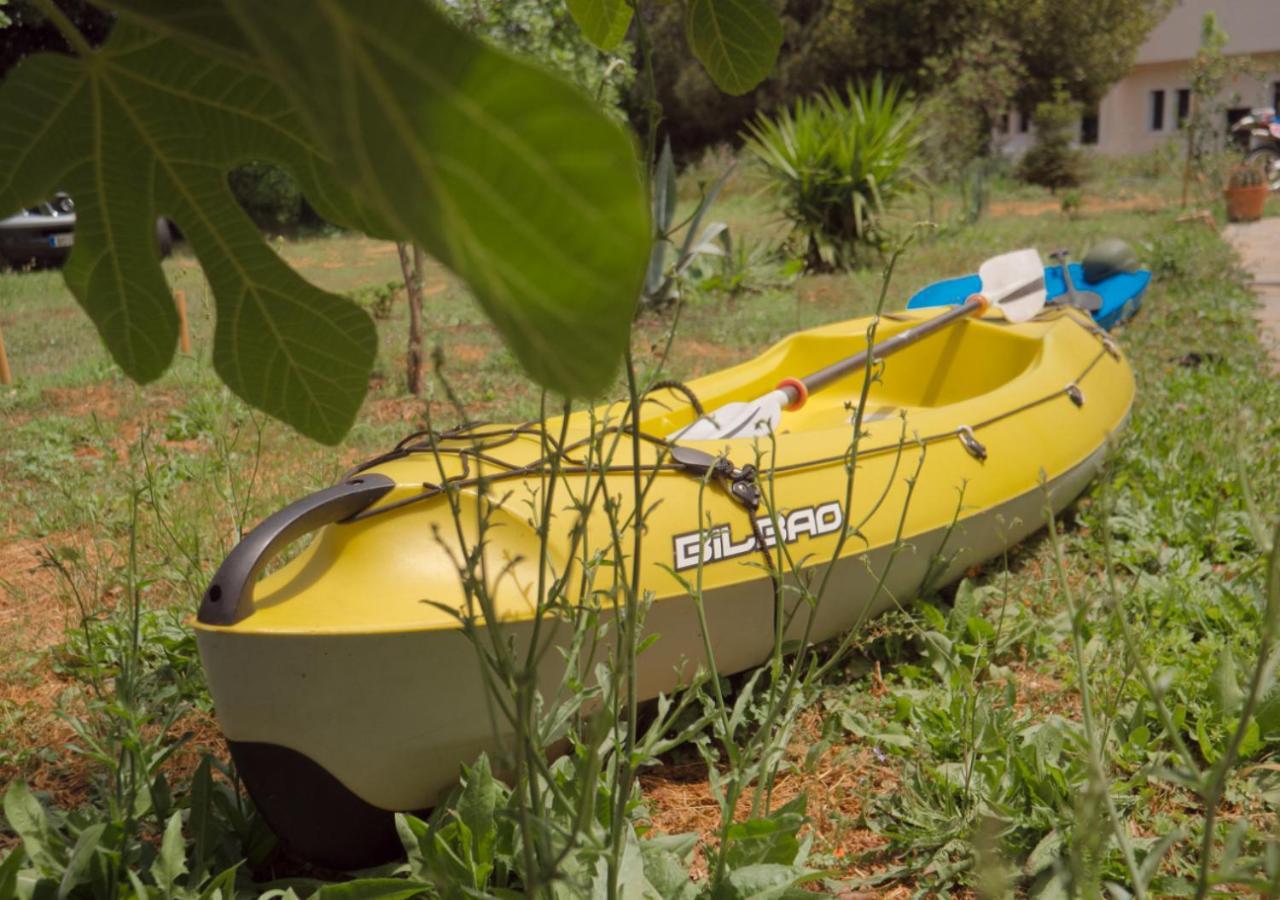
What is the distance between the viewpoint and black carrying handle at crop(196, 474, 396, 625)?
1946mm

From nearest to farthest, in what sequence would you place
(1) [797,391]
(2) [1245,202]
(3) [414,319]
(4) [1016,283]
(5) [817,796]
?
(5) [817,796] → (1) [797,391] → (4) [1016,283] → (3) [414,319] → (2) [1245,202]

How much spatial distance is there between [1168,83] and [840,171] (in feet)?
73.4

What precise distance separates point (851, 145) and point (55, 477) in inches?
298

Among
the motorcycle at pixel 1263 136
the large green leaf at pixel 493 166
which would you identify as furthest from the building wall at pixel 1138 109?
the large green leaf at pixel 493 166

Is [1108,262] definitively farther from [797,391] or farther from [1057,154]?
[1057,154]

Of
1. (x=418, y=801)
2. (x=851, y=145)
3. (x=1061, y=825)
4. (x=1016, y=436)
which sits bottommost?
(x=1061, y=825)

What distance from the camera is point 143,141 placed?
26.0 inches

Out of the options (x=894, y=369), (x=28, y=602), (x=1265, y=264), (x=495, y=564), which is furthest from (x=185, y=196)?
(x=1265, y=264)

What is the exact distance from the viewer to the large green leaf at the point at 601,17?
0.90 metres

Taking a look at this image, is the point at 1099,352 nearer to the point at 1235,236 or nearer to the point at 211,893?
the point at 211,893

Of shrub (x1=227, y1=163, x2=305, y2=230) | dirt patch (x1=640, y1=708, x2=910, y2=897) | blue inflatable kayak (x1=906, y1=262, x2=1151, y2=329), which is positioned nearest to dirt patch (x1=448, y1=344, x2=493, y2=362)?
blue inflatable kayak (x1=906, y1=262, x2=1151, y2=329)

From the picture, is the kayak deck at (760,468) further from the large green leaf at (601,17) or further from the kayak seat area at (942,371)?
the large green leaf at (601,17)

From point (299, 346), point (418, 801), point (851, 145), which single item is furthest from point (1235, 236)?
point (299, 346)

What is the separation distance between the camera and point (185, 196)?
2.25 feet
